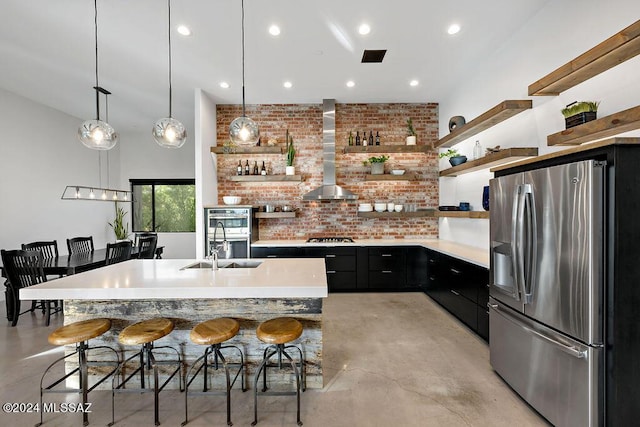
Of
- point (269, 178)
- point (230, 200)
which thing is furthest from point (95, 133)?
point (269, 178)

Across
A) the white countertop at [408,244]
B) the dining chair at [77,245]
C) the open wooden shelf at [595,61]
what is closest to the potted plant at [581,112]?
the open wooden shelf at [595,61]

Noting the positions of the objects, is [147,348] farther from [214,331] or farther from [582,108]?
[582,108]

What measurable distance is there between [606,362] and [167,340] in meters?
2.94

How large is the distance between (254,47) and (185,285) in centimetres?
291

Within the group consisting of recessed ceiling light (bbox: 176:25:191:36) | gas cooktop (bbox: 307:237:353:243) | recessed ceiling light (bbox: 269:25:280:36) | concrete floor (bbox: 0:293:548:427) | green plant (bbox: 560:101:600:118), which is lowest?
concrete floor (bbox: 0:293:548:427)

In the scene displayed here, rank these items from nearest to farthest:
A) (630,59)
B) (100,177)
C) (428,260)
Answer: (630,59), (428,260), (100,177)

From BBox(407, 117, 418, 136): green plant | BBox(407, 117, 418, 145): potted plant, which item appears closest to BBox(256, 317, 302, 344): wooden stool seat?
BBox(407, 117, 418, 145): potted plant

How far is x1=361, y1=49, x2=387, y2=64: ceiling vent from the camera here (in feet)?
12.0

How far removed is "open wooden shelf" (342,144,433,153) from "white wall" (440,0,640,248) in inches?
24.9

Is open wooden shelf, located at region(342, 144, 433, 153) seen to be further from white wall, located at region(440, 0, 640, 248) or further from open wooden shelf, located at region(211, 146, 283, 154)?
open wooden shelf, located at region(211, 146, 283, 154)

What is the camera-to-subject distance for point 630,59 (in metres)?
2.06

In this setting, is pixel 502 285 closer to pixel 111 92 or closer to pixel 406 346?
pixel 406 346

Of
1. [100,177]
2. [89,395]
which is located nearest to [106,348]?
[89,395]

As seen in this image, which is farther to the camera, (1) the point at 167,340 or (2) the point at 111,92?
(2) the point at 111,92
